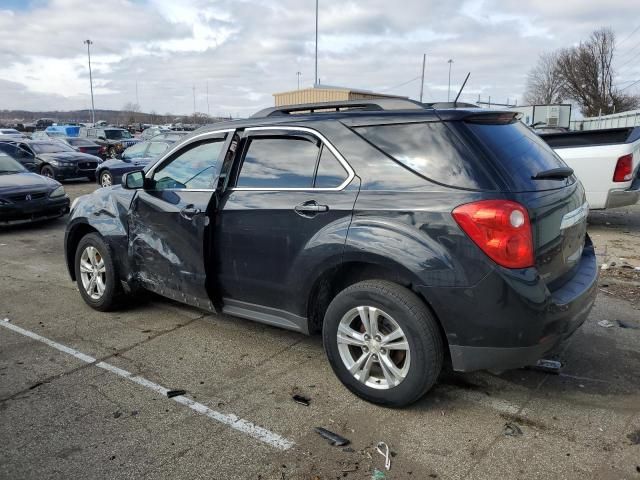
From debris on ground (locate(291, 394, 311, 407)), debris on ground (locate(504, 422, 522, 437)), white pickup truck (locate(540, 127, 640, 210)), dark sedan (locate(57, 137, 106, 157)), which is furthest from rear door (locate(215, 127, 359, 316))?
dark sedan (locate(57, 137, 106, 157))

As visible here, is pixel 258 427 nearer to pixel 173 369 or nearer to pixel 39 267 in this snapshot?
pixel 173 369

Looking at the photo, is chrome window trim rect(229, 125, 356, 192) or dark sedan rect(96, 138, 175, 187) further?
dark sedan rect(96, 138, 175, 187)

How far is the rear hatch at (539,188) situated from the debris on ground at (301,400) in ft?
5.42

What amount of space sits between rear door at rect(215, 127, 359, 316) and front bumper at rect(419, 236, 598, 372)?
0.78 metres

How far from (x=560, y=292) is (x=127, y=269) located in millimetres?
3638

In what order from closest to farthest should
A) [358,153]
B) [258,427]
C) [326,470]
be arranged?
[326,470]
[258,427]
[358,153]

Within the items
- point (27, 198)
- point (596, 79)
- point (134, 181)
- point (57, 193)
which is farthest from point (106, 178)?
point (596, 79)

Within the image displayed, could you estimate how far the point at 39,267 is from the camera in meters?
7.19

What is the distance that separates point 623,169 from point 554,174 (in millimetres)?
5836

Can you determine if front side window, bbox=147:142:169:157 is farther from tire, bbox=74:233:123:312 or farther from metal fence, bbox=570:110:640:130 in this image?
metal fence, bbox=570:110:640:130

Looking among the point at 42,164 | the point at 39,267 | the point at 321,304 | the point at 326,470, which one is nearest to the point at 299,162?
the point at 321,304

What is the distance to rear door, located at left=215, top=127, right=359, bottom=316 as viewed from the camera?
3373mm

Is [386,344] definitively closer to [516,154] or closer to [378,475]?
[378,475]

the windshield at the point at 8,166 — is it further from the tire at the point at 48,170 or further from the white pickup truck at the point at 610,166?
the white pickup truck at the point at 610,166
